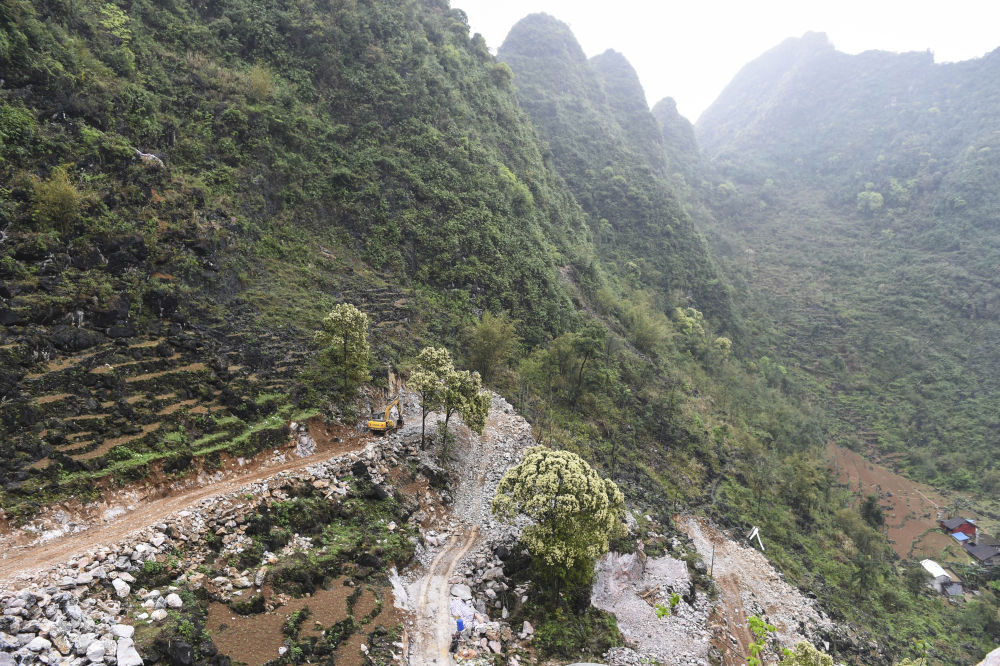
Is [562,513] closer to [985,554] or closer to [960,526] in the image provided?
[985,554]

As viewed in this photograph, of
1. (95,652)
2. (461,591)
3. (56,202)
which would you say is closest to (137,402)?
(56,202)

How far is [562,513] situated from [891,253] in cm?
11506

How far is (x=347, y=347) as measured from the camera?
90.9 feet

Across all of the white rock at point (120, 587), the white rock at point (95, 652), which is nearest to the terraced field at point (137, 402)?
the white rock at point (120, 587)

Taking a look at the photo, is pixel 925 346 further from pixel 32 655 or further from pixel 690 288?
pixel 32 655

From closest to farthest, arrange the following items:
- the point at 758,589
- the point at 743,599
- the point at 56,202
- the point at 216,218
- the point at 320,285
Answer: the point at 56,202, the point at 743,599, the point at 758,589, the point at 216,218, the point at 320,285

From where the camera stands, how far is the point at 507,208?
5753 cm

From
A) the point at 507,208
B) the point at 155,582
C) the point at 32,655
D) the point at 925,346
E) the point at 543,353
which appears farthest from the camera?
the point at 925,346

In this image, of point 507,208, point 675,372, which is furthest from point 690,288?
point 507,208

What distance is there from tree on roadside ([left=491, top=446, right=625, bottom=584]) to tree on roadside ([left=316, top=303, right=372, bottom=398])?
37.6 feet

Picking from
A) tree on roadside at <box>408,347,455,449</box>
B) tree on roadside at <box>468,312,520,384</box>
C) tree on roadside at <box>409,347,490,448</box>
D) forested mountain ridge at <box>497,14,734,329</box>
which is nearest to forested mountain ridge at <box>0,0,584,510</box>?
tree on roadside at <box>468,312,520,384</box>

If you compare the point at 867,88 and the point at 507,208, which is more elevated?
the point at 867,88

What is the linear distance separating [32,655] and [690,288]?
274 ft

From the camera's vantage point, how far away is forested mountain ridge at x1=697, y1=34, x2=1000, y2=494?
71.6m
